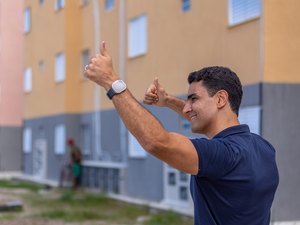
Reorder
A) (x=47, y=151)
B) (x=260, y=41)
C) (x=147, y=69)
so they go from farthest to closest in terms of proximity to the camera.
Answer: (x=47, y=151) < (x=147, y=69) < (x=260, y=41)

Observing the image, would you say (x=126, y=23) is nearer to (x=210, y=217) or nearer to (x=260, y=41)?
(x=260, y=41)

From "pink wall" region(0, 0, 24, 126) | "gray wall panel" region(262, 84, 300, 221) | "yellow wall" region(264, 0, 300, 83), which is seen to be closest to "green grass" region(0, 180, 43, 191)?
"pink wall" region(0, 0, 24, 126)

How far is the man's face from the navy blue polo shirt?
102mm

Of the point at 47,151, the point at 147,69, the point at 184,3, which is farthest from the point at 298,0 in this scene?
the point at 47,151

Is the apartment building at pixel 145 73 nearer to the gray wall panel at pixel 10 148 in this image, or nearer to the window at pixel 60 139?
the window at pixel 60 139

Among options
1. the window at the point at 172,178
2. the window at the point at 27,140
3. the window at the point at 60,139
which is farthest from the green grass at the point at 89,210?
the window at the point at 27,140

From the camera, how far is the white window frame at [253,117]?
34.8 ft

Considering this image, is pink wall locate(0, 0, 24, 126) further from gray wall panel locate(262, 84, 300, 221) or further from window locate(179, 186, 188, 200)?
gray wall panel locate(262, 84, 300, 221)

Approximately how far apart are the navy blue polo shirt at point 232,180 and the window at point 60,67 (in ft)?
65.6

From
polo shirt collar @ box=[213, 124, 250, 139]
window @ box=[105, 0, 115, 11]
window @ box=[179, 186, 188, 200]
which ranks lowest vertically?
window @ box=[179, 186, 188, 200]

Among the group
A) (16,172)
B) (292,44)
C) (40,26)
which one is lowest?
(16,172)

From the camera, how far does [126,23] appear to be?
17484 millimetres

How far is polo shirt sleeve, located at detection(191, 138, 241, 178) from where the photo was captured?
258 centimetres

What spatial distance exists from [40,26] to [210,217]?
76.6ft
